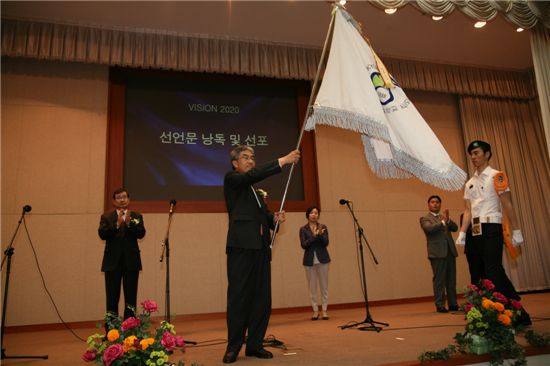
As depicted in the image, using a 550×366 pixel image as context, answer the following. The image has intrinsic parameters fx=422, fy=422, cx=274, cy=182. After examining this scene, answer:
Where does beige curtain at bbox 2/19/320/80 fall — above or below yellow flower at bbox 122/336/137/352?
above

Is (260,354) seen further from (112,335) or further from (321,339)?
(112,335)

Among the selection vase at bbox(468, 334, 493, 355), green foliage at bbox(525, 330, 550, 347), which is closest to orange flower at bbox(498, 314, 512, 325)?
vase at bbox(468, 334, 493, 355)

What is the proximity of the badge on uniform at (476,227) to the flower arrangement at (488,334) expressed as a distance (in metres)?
0.87

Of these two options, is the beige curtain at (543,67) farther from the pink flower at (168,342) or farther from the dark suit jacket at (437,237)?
the pink flower at (168,342)

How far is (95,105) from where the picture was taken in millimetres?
6703

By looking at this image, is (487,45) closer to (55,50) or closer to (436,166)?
(436,166)

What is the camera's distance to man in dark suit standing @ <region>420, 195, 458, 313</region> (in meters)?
5.90

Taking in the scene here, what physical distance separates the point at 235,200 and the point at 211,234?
11.5 feet

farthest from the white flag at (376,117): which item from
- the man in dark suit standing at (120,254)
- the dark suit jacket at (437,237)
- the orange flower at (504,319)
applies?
Answer: the dark suit jacket at (437,237)

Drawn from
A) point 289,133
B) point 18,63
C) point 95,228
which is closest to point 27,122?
point 18,63

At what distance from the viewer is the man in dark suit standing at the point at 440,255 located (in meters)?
5.90

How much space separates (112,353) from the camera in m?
2.18

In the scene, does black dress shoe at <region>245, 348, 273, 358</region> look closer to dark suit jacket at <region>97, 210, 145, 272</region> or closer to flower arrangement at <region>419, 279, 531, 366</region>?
flower arrangement at <region>419, 279, 531, 366</region>

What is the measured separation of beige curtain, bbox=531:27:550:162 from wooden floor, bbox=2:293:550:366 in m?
2.09
